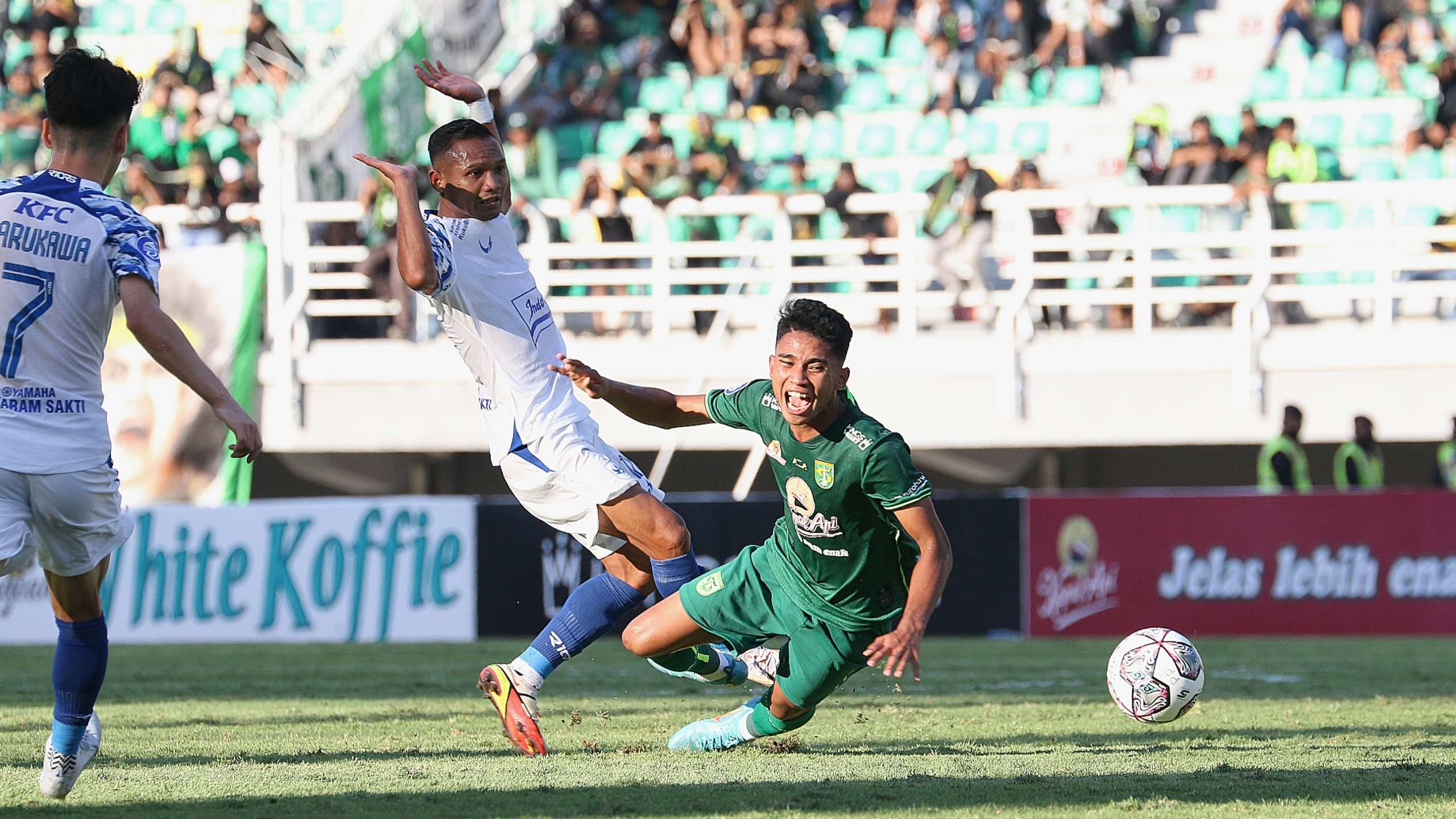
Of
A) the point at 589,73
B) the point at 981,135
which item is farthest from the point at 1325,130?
the point at 589,73

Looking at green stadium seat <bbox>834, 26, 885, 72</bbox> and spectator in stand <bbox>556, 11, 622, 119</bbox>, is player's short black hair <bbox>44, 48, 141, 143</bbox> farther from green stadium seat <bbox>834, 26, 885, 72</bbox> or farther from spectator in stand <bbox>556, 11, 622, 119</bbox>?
green stadium seat <bbox>834, 26, 885, 72</bbox>

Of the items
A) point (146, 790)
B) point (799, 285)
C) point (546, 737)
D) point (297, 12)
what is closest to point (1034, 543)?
point (799, 285)

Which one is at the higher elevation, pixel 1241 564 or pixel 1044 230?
pixel 1044 230

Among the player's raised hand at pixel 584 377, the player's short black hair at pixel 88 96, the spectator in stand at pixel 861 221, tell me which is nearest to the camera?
the player's short black hair at pixel 88 96

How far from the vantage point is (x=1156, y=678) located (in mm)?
6898

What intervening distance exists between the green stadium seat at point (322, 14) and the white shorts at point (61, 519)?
751 inches

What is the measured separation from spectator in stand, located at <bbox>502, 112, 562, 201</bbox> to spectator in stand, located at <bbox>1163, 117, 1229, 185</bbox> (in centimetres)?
657

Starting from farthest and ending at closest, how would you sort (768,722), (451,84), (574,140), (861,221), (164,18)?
(164,18), (574,140), (861,221), (451,84), (768,722)

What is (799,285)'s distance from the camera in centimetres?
1728

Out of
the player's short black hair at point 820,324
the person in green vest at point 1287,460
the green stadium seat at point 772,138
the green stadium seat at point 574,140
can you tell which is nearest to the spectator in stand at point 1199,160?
the person in green vest at point 1287,460

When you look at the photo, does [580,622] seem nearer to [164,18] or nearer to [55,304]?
[55,304]

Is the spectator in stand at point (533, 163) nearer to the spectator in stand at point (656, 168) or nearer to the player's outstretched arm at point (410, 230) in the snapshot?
the spectator in stand at point (656, 168)

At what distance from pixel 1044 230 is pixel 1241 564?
436cm

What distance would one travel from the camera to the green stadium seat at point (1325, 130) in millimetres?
19312
